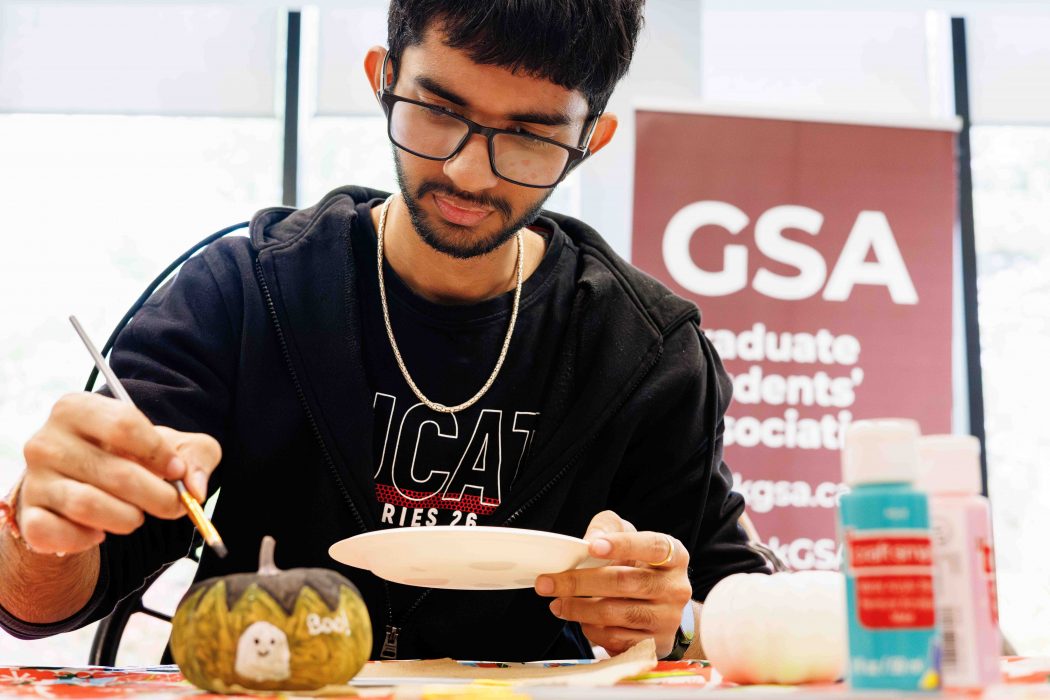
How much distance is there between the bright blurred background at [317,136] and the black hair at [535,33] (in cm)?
279

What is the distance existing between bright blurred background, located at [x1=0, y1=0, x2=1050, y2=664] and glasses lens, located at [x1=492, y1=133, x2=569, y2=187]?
2.82 meters

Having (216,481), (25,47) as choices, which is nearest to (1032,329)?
(216,481)

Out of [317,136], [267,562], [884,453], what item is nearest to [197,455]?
[267,562]

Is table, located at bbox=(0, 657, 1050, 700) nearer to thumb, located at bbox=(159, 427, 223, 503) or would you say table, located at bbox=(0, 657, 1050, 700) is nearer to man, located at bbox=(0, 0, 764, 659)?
thumb, located at bbox=(159, 427, 223, 503)

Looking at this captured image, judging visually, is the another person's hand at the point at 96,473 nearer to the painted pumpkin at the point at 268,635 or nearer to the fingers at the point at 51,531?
the fingers at the point at 51,531

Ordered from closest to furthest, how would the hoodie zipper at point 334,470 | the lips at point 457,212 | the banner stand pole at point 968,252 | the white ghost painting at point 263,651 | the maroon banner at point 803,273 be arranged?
the white ghost painting at point 263,651 < the hoodie zipper at point 334,470 < the lips at point 457,212 < the maroon banner at point 803,273 < the banner stand pole at point 968,252

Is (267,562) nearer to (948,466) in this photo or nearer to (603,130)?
(948,466)

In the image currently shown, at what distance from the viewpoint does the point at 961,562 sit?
25.4 inches

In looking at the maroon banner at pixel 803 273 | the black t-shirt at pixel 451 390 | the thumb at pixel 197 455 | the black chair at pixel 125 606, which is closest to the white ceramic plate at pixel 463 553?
the thumb at pixel 197 455

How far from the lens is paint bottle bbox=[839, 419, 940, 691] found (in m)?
0.58

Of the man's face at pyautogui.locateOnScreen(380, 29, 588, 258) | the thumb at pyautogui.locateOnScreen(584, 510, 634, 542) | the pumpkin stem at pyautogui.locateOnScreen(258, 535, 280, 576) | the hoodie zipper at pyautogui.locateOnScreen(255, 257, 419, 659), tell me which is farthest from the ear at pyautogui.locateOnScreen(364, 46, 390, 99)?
the pumpkin stem at pyautogui.locateOnScreen(258, 535, 280, 576)

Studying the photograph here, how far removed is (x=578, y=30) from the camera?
1.44 metres

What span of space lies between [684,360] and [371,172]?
129 inches

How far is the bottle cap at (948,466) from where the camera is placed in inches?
26.5
